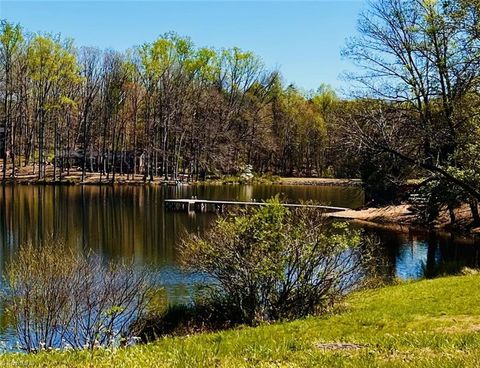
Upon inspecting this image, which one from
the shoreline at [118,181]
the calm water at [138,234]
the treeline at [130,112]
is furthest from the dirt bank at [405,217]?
the treeline at [130,112]

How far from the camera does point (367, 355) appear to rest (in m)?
7.59

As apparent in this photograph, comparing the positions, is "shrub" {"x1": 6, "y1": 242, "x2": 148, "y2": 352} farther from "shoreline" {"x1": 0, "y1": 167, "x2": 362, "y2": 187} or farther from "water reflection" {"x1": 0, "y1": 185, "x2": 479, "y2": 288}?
"shoreline" {"x1": 0, "y1": 167, "x2": 362, "y2": 187}

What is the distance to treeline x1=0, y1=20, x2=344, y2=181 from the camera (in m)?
70.3

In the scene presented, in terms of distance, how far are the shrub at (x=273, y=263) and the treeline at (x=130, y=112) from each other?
58138mm

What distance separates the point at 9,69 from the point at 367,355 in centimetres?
6997

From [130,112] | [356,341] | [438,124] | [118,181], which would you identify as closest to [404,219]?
[438,124]

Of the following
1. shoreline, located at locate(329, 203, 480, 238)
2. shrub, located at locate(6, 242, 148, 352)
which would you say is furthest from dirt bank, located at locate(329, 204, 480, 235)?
shrub, located at locate(6, 242, 148, 352)

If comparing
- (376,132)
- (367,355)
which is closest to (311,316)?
(367,355)

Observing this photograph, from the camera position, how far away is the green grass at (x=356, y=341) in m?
7.08

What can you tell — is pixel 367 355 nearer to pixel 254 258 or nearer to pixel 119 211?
pixel 254 258

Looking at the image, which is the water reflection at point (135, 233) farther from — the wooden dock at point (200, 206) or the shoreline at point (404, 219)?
the shoreline at point (404, 219)

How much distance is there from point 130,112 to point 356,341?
77.2 m

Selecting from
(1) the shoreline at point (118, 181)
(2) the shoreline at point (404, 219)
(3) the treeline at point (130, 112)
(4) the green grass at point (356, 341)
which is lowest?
(2) the shoreline at point (404, 219)

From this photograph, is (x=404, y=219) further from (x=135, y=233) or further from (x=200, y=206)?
(x=135, y=233)
